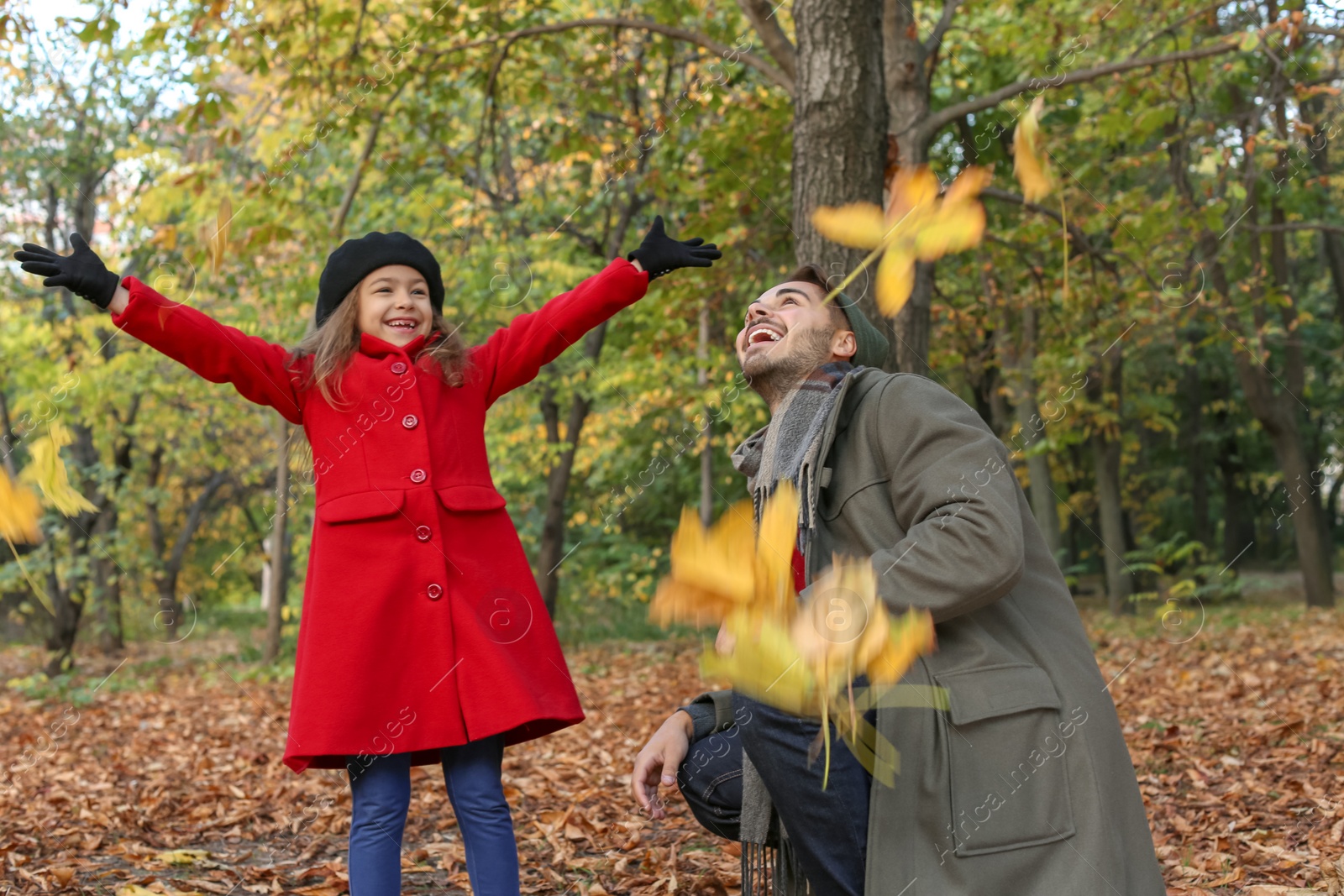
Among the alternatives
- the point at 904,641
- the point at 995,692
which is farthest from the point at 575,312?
the point at 995,692

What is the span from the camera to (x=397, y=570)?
2.51 meters

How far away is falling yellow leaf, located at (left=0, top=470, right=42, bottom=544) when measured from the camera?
232cm

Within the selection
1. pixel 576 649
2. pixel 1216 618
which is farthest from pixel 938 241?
pixel 1216 618

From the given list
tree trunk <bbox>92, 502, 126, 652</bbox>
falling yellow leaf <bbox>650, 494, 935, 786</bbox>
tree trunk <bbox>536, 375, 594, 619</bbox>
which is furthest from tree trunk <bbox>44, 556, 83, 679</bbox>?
falling yellow leaf <bbox>650, 494, 935, 786</bbox>

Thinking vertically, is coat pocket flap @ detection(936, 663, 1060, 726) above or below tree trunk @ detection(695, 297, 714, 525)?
below

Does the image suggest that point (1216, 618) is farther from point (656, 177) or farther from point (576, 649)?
point (656, 177)

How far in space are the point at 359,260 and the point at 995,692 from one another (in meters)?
1.80

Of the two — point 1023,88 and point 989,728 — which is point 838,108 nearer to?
point 1023,88

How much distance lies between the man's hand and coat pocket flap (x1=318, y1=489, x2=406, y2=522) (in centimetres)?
80

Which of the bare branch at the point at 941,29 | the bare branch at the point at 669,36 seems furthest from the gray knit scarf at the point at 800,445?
the bare branch at the point at 941,29

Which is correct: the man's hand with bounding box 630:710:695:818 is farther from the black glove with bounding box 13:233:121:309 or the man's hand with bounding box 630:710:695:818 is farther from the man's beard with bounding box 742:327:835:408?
the black glove with bounding box 13:233:121:309

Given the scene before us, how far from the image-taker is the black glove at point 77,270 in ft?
7.77

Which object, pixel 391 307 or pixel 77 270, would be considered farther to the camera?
pixel 391 307

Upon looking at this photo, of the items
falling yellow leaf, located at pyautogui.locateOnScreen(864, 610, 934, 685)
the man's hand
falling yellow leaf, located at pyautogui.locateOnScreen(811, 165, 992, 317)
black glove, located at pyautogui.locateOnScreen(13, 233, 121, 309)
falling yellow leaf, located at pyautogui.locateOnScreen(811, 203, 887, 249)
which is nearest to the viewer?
falling yellow leaf, located at pyautogui.locateOnScreen(864, 610, 934, 685)
